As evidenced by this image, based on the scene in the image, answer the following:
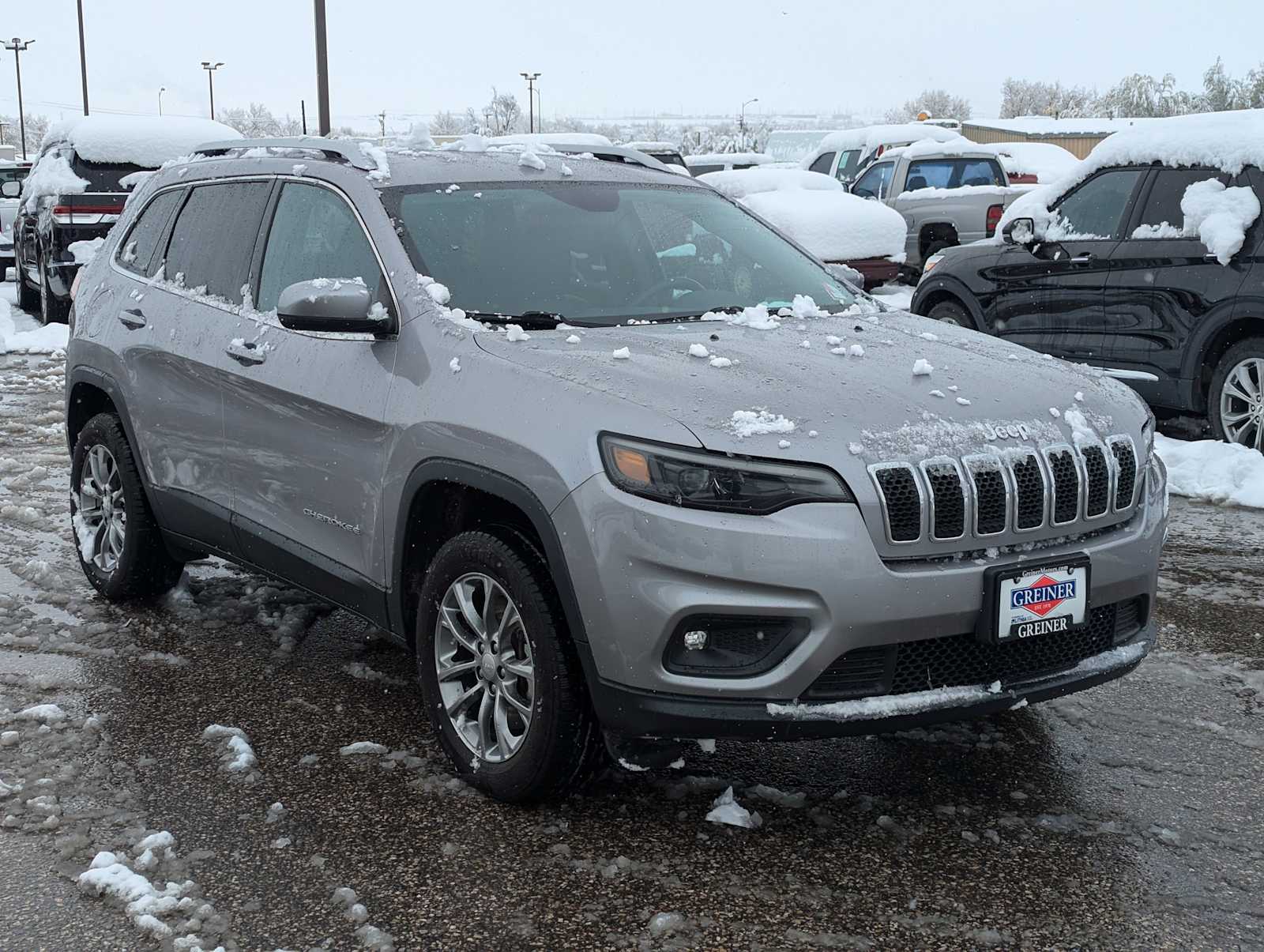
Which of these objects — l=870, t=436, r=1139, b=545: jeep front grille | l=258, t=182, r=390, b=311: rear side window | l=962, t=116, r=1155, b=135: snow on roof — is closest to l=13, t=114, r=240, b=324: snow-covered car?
l=258, t=182, r=390, b=311: rear side window

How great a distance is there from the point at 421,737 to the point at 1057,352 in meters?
5.99

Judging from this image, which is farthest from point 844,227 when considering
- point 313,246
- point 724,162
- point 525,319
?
point 724,162

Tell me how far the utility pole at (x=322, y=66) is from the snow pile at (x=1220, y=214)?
54.4 ft

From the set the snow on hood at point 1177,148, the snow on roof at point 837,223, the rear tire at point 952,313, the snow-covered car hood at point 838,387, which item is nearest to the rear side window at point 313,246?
the snow-covered car hood at point 838,387

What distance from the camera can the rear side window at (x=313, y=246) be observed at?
14.1ft

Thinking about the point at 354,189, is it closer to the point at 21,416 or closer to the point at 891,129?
the point at 21,416

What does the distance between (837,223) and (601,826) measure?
519 inches

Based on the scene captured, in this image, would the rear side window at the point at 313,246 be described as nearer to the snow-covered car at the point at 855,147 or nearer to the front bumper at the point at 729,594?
the front bumper at the point at 729,594

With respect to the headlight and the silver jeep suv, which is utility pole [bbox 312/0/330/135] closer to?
the silver jeep suv

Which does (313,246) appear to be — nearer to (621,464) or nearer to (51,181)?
(621,464)

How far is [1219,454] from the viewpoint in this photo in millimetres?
7672

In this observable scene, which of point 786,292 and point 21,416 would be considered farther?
point 21,416

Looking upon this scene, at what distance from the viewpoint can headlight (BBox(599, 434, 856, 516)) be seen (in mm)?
3225

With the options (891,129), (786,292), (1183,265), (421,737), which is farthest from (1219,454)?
(891,129)
